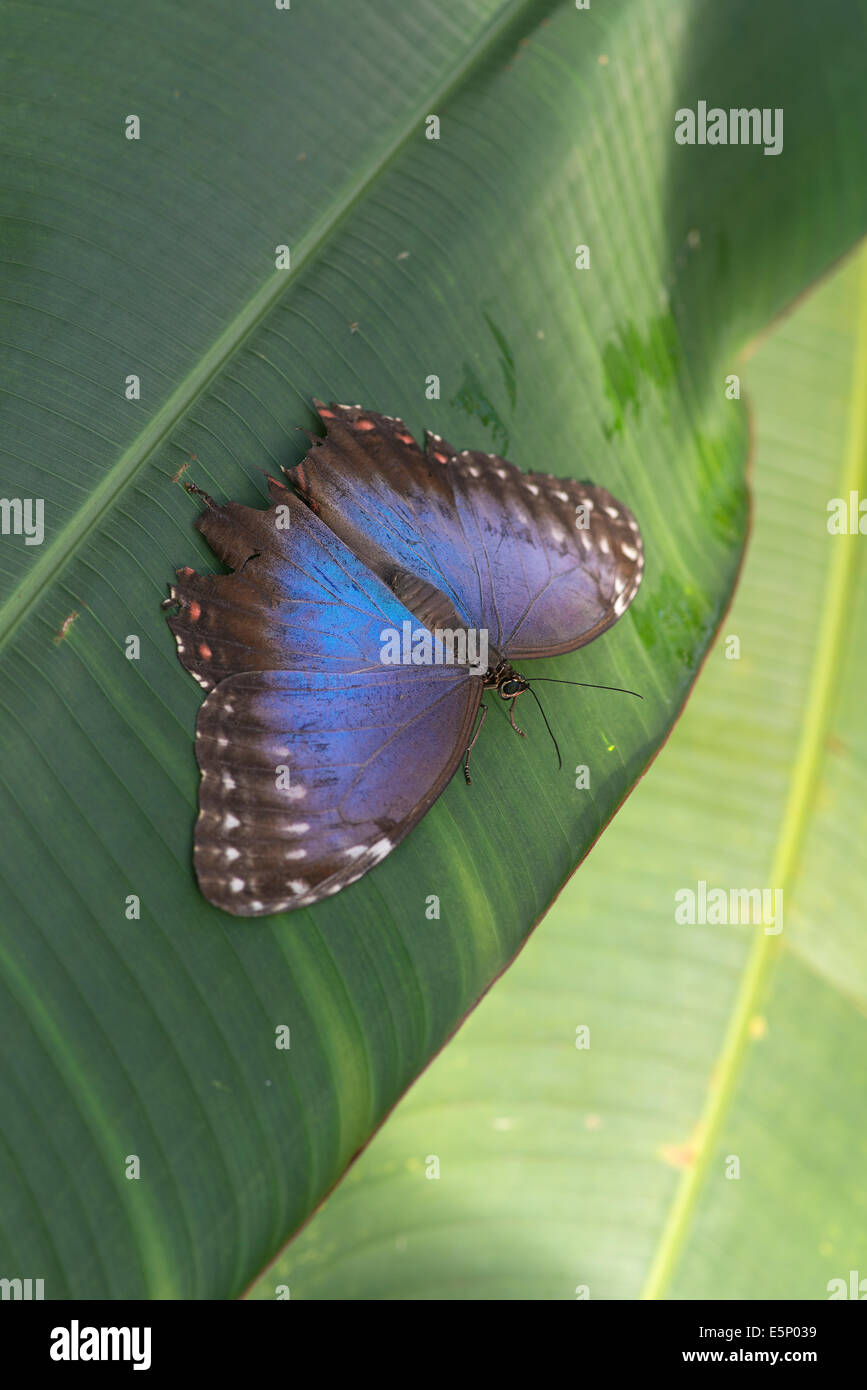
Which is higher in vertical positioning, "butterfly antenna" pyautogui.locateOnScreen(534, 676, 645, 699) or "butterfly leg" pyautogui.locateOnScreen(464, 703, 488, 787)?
"butterfly antenna" pyautogui.locateOnScreen(534, 676, 645, 699)

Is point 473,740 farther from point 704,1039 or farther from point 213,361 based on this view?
point 704,1039

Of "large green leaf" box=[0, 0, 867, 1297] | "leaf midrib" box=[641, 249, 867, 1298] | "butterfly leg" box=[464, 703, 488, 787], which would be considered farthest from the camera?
"leaf midrib" box=[641, 249, 867, 1298]

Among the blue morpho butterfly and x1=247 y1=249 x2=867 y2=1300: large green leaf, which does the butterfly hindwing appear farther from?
x1=247 y1=249 x2=867 y2=1300: large green leaf

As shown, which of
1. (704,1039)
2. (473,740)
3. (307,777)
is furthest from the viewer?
(704,1039)

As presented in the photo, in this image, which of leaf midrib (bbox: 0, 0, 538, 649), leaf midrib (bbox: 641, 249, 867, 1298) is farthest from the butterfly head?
leaf midrib (bbox: 641, 249, 867, 1298)

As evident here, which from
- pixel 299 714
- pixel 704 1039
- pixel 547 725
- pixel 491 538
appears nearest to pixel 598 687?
pixel 547 725

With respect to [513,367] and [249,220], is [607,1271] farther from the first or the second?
[249,220]

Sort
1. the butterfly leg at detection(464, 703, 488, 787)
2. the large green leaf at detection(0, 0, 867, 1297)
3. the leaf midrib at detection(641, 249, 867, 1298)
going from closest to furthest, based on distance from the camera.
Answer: the large green leaf at detection(0, 0, 867, 1297), the butterfly leg at detection(464, 703, 488, 787), the leaf midrib at detection(641, 249, 867, 1298)

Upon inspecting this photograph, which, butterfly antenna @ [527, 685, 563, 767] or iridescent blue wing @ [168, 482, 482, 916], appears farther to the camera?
butterfly antenna @ [527, 685, 563, 767]
